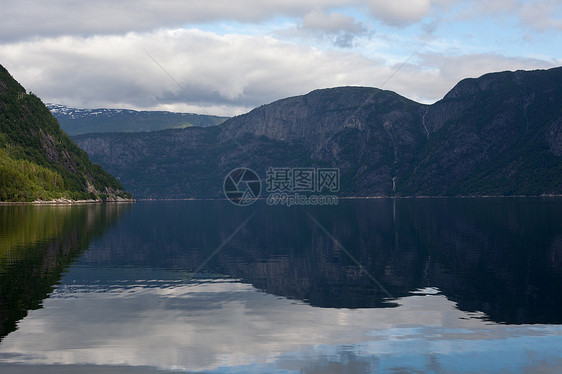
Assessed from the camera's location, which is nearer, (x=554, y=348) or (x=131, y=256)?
(x=554, y=348)

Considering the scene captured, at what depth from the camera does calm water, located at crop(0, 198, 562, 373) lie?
88.6 ft

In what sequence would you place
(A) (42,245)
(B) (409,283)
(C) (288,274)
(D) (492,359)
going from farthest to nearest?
1. (A) (42,245)
2. (C) (288,274)
3. (B) (409,283)
4. (D) (492,359)

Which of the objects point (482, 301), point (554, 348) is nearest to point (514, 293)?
point (482, 301)

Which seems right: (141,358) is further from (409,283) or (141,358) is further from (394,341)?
(409,283)

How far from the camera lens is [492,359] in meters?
26.9

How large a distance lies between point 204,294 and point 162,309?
6.39 meters

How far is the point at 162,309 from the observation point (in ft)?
127

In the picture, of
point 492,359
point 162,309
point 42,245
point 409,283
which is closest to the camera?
point 492,359

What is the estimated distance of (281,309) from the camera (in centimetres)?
3875

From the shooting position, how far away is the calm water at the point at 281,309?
27.0 metres

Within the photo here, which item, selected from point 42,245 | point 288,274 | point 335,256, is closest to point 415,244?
point 335,256

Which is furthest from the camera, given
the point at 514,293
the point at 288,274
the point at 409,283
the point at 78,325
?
the point at 288,274

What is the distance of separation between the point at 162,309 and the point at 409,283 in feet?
70.6

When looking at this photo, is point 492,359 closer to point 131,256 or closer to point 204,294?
point 204,294
